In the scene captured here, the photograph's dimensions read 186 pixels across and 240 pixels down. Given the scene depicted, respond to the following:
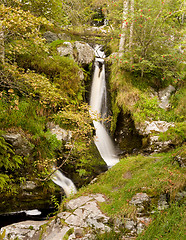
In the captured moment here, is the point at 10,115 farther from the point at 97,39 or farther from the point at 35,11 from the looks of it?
the point at 97,39

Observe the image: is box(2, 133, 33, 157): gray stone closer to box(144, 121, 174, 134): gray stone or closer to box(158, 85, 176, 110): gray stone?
box(144, 121, 174, 134): gray stone

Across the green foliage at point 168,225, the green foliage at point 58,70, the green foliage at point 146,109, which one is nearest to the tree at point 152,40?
the green foliage at point 146,109

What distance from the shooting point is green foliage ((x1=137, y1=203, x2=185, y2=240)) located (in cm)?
281

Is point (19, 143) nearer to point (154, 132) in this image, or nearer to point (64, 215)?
point (64, 215)

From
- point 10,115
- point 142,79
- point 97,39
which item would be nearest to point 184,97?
point 142,79

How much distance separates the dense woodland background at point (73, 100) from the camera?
14.5 feet

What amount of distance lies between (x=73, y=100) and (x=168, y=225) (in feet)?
22.0

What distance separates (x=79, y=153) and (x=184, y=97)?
22.2 ft

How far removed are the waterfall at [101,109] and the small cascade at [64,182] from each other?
222cm

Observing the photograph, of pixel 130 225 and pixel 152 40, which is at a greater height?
pixel 152 40

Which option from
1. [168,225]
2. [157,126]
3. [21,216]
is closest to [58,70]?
[157,126]

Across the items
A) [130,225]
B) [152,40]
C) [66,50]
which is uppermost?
[152,40]

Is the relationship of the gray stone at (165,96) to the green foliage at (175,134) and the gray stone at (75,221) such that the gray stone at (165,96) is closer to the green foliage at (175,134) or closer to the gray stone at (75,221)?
the green foliage at (175,134)

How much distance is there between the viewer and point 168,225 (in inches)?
117
